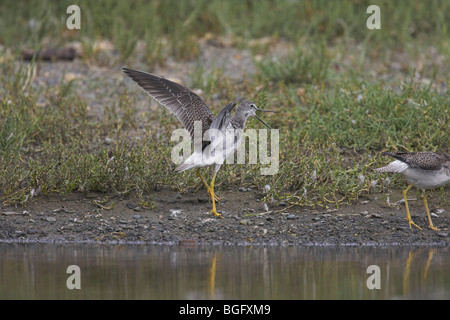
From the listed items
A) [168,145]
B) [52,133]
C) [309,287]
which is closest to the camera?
[309,287]

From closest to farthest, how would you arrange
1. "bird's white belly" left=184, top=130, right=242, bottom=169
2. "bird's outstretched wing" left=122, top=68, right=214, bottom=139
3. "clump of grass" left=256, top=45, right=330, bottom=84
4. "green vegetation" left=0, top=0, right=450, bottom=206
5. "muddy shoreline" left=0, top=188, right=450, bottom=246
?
"muddy shoreline" left=0, top=188, right=450, bottom=246
"bird's white belly" left=184, top=130, right=242, bottom=169
"bird's outstretched wing" left=122, top=68, right=214, bottom=139
"green vegetation" left=0, top=0, right=450, bottom=206
"clump of grass" left=256, top=45, right=330, bottom=84

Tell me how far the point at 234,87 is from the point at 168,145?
2287mm

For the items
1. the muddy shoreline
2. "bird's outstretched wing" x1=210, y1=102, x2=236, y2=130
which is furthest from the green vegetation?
"bird's outstretched wing" x1=210, y1=102, x2=236, y2=130

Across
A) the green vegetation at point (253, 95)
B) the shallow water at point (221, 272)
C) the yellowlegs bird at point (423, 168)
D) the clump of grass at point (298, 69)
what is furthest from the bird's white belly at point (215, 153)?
the clump of grass at point (298, 69)

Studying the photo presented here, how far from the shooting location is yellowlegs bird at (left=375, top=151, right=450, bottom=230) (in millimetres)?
7094

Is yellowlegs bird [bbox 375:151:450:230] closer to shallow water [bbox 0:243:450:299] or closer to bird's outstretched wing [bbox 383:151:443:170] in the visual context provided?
bird's outstretched wing [bbox 383:151:443:170]

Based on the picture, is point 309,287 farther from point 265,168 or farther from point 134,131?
point 134,131

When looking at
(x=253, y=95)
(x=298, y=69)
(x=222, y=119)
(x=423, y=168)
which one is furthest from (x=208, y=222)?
(x=298, y=69)

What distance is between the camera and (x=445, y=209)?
7617 mm

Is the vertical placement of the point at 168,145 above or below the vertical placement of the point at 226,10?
below

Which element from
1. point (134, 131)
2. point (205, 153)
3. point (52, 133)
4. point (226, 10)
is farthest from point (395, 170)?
point (226, 10)

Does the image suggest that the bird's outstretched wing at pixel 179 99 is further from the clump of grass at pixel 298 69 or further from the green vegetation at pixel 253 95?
the clump of grass at pixel 298 69

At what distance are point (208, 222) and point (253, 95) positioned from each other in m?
2.96

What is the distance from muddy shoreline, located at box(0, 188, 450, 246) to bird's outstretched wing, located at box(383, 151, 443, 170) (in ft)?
2.05
